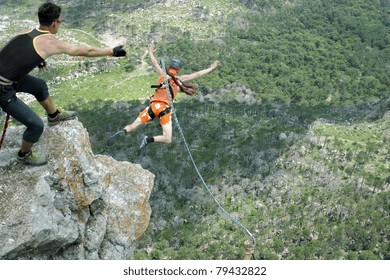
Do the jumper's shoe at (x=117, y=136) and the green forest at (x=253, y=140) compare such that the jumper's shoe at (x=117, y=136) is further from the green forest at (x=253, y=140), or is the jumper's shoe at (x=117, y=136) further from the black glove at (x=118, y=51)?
the green forest at (x=253, y=140)

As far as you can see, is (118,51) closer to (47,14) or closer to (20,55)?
(47,14)

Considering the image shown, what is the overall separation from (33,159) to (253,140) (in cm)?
4326

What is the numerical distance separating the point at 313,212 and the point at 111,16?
97.8 m

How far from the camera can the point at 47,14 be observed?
25.9ft

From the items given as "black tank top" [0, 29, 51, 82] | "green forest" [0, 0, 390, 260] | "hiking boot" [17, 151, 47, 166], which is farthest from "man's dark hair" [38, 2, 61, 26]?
"green forest" [0, 0, 390, 260]

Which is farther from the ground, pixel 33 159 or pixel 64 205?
pixel 33 159

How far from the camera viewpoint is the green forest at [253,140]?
38.5 m

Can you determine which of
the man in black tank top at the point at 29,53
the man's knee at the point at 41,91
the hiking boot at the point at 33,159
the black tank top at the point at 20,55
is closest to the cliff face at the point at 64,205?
the hiking boot at the point at 33,159

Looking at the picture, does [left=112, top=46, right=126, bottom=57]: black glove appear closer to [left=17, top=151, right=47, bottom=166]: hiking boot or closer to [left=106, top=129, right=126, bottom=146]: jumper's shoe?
[left=106, top=129, right=126, bottom=146]: jumper's shoe

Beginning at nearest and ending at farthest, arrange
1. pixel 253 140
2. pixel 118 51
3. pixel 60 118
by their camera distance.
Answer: pixel 118 51
pixel 60 118
pixel 253 140

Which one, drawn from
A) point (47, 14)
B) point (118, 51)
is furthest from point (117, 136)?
point (47, 14)

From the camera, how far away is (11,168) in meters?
10.5

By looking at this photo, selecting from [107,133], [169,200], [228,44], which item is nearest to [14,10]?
[228,44]

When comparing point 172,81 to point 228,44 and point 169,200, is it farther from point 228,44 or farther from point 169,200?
point 228,44
